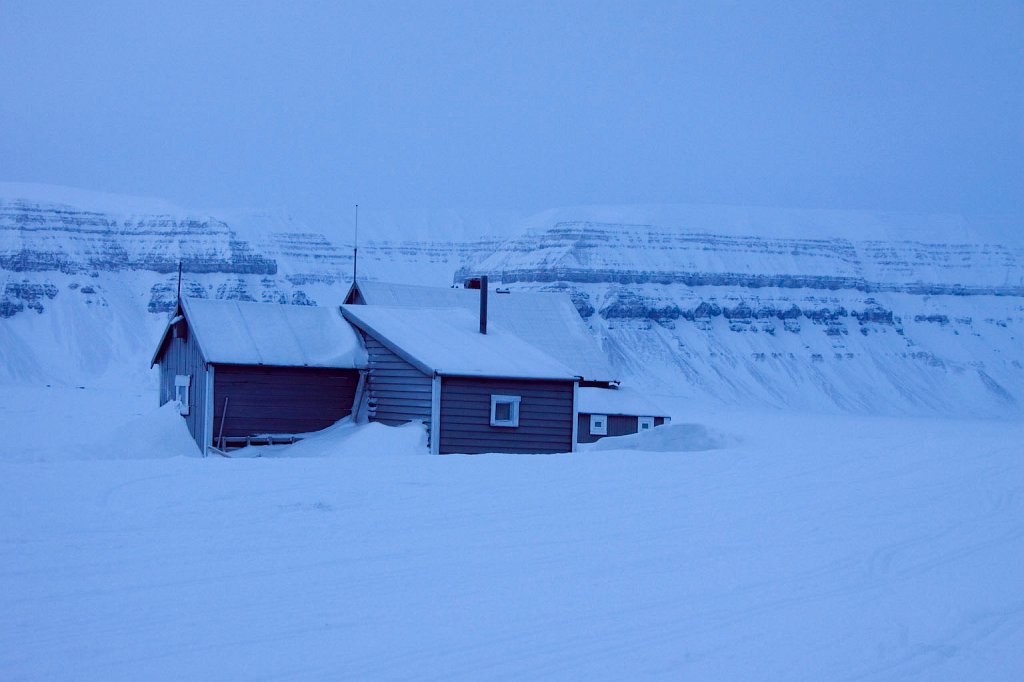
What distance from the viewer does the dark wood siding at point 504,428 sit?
23.5m

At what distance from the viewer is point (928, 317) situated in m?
140

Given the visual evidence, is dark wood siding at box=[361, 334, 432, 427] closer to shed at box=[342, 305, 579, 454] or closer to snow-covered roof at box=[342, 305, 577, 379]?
shed at box=[342, 305, 579, 454]

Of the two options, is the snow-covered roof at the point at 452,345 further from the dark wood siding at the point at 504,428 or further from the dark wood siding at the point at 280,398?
the dark wood siding at the point at 280,398

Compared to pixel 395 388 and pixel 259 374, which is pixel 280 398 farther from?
pixel 395 388

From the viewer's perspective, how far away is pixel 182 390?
26688 mm

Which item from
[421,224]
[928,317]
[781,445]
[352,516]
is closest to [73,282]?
[421,224]

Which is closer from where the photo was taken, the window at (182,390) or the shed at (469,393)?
the shed at (469,393)

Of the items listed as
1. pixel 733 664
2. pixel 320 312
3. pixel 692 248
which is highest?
pixel 692 248

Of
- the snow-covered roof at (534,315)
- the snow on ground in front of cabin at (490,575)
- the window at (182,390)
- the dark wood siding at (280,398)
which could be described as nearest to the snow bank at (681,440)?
the dark wood siding at (280,398)

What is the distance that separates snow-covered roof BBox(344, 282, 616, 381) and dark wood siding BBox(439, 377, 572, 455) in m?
12.4

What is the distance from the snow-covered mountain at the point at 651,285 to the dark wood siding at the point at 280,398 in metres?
64.8

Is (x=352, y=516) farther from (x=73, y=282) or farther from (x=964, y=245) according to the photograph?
(x=964, y=245)

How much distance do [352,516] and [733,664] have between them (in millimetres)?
4830

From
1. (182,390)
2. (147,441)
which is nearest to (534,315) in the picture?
(182,390)
